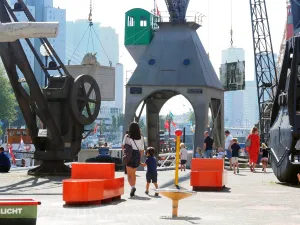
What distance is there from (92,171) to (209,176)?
5.11m

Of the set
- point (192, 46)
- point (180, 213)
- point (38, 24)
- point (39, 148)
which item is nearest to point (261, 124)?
point (192, 46)

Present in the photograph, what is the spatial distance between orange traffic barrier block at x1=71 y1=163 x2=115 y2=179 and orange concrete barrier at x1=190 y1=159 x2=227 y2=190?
4622 millimetres

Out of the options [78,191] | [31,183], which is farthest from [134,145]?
[31,183]

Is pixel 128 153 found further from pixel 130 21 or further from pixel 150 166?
pixel 130 21

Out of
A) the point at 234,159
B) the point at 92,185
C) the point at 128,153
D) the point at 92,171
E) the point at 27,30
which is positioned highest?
the point at 27,30

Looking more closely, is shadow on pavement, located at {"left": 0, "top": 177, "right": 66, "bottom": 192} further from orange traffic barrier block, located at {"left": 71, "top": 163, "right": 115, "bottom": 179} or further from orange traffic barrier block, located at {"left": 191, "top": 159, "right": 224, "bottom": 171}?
orange traffic barrier block, located at {"left": 191, "top": 159, "right": 224, "bottom": 171}

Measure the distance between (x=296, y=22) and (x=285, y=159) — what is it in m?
28.5

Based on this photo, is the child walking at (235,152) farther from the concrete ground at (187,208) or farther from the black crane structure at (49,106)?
the concrete ground at (187,208)

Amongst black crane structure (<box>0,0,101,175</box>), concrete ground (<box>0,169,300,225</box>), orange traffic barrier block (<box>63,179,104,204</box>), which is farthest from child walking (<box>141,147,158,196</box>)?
black crane structure (<box>0,0,101,175</box>)

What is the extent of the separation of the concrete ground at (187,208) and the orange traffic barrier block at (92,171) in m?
0.76

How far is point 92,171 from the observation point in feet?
58.0

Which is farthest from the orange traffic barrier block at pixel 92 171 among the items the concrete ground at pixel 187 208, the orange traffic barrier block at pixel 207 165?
the orange traffic barrier block at pixel 207 165

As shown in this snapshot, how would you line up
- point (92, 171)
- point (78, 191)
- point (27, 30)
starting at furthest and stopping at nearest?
point (92, 171), point (78, 191), point (27, 30)

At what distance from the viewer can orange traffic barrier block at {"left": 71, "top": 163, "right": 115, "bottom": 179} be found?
57.8 feet
